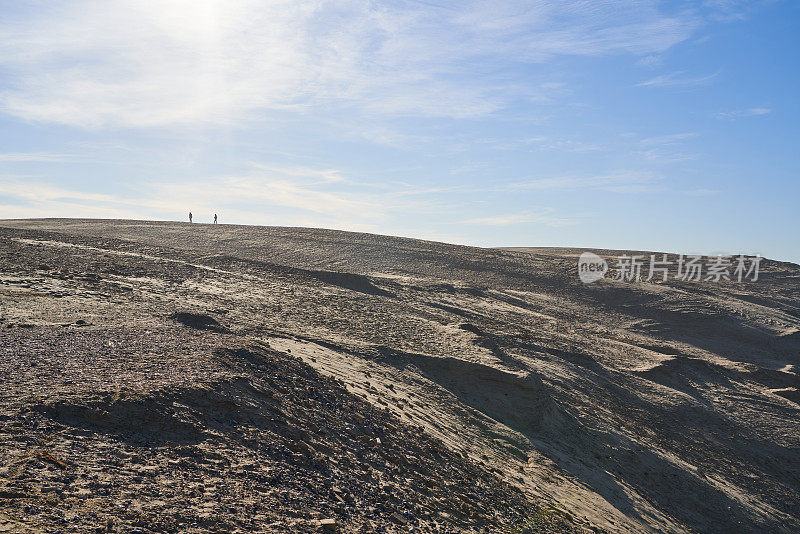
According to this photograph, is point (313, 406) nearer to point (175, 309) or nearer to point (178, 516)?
point (178, 516)

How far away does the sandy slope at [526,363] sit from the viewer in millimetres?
9570

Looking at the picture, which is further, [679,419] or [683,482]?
[679,419]

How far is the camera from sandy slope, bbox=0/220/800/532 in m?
9.57

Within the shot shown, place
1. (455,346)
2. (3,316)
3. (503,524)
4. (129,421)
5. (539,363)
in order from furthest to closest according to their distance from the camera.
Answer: (539,363) → (455,346) → (3,316) → (503,524) → (129,421)

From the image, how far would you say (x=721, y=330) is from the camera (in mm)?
24281

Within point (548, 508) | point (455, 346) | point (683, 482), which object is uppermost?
point (455, 346)

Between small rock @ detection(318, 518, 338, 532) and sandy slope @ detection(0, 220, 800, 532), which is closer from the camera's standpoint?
small rock @ detection(318, 518, 338, 532)

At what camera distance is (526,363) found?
13.9m

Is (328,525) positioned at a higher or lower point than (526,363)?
higher

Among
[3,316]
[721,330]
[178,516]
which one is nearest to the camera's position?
[178,516]

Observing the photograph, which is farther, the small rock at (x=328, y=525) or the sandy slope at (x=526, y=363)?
the sandy slope at (x=526, y=363)

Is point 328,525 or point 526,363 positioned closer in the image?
point 328,525

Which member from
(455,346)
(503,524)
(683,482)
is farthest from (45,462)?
(683,482)

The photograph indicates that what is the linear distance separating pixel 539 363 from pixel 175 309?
8334 mm
